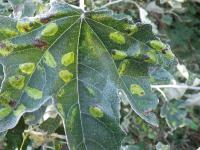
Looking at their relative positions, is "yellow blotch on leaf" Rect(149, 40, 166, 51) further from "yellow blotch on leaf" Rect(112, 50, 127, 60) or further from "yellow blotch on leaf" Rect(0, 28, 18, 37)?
"yellow blotch on leaf" Rect(0, 28, 18, 37)

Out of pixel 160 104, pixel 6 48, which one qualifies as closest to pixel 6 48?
pixel 6 48

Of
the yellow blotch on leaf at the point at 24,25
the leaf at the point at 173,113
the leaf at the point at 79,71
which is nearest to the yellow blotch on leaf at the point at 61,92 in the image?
the leaf at the point at 79,71

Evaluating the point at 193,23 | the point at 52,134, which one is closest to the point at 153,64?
the point at 52,134

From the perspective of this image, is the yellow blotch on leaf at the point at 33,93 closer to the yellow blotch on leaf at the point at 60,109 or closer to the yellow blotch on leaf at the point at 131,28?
the yellow blotch on leaf at the point at 60,109

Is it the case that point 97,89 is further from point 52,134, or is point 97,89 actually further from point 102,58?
point 52,134

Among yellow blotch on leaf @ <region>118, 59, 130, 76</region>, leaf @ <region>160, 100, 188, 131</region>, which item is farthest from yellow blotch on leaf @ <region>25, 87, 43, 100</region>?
leaf @ <region>160, 100, 188, 131</region>

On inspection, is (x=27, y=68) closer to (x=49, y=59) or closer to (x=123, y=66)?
(x=49, y=59)
